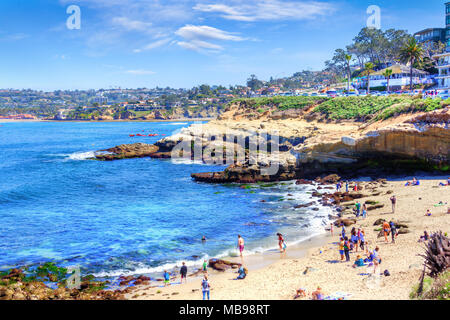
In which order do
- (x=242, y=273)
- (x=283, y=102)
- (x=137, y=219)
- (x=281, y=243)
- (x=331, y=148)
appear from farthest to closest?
1. (x=283, y=102)
2. (x=331, y=148)
3. (x=137, y=219)
4. (x=281, y=243)
5. (x=242, y=273)

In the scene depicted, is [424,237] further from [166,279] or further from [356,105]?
[356,105]

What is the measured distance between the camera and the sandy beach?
14.9 metres

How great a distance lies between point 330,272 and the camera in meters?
17.9

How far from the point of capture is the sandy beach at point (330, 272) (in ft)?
49.0

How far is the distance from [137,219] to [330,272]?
18.4 metres

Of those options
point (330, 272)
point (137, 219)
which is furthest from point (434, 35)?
point (330, 272)

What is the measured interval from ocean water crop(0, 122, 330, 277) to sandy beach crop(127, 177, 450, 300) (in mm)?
2344

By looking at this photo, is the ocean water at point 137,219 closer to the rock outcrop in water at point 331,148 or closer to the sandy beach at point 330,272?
the sandy beach at point 330,272

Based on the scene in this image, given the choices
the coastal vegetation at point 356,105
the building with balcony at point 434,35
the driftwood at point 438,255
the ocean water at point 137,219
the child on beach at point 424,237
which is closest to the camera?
the driftwood at point 438,255

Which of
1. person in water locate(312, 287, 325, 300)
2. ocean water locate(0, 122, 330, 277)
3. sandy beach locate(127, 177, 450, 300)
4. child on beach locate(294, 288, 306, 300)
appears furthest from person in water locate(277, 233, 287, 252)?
person in water locate(312, 287, 325, 300)

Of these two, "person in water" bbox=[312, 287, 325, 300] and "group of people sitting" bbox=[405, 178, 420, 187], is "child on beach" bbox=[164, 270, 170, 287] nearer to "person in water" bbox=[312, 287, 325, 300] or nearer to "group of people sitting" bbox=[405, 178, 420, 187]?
"person in water" bbox=[312, 287, 325, 300]

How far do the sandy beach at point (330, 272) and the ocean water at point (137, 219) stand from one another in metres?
2.34

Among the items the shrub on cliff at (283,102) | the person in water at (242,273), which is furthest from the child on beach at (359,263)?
the shrub on cliff at (283,102)

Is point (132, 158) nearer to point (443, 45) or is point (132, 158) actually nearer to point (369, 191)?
point (369, 191)
